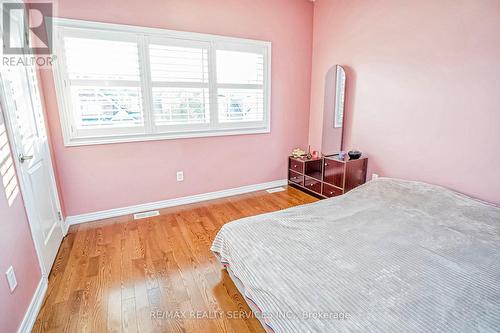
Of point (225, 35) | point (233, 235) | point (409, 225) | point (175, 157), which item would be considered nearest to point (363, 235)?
point (409, 225)

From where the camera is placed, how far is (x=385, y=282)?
1314 millimetres

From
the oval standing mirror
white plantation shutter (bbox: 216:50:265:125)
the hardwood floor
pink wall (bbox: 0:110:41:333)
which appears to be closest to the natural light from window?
pink wall (bbox: 0:110:41:333)

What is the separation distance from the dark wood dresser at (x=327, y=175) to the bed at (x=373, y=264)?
854 millimetres

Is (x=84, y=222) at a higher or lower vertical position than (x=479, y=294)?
lower

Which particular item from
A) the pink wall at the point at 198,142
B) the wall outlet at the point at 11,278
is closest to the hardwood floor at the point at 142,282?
the wall outlet at the point at 11,278

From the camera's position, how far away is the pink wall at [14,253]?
4.54 ft

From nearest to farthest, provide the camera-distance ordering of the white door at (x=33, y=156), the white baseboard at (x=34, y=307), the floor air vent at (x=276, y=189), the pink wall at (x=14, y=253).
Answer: the pink wall at (x=14, y=253)
the white baseboard at (x=34, y=307)
the white door at (x=33, y=156)
the floor air vent at (x=276, y=189)

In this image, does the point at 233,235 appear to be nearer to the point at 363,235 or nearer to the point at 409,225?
the point at 363,235

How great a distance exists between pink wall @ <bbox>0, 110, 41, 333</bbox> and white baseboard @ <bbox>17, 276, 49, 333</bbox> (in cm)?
3

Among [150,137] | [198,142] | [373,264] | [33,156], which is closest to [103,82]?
[150,137]

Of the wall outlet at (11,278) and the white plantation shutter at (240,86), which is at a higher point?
the white plantation shutter at (240,86)

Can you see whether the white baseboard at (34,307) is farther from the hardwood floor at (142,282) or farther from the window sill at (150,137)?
the window sill at (150,137)

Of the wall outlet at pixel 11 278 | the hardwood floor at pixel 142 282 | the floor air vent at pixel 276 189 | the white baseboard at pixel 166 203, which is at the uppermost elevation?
the wall outlet at pixel 11 278

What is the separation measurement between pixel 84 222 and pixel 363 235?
295 centimetres
